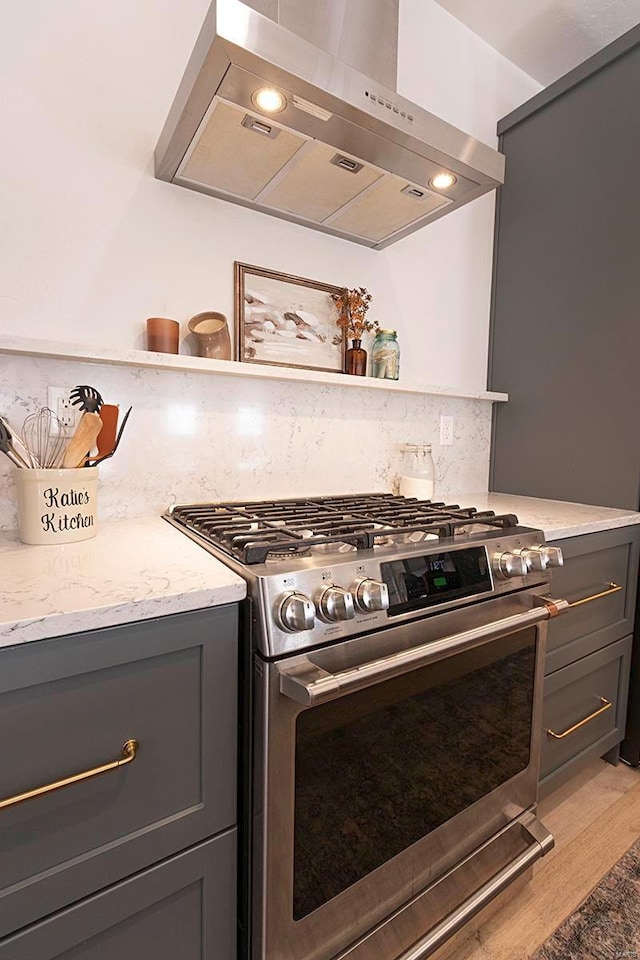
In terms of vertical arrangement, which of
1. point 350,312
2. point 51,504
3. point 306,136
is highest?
point 306,136

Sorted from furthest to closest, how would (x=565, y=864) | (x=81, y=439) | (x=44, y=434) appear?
(x=565, y=864), (x=44, y=434), (x=81, y=439)

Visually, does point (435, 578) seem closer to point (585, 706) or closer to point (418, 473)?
point (418, 473)

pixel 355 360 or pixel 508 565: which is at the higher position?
pixel 355 360

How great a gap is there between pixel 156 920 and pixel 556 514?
146cm

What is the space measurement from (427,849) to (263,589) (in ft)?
2.42

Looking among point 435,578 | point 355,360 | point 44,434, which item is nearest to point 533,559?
point 435,578

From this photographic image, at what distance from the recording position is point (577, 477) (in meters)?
1.90

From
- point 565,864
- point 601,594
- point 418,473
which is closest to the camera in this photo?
point 565,864

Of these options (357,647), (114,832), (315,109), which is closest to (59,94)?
(315,109)

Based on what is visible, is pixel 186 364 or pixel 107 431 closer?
pixel 107 431

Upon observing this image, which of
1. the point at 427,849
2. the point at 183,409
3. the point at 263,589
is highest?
the point at 183,409

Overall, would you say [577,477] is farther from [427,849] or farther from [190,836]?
[190,836]

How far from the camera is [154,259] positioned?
1397 millimetres

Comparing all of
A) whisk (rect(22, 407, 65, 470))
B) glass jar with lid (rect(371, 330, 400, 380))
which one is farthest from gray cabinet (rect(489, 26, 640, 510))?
whisk (rect(22, 407, 65, 470))
